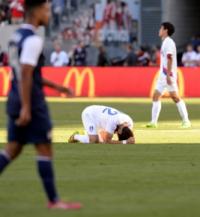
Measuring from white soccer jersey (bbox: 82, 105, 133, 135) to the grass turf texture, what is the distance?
0.39 metres

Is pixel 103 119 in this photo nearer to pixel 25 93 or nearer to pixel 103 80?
pixel 25 93

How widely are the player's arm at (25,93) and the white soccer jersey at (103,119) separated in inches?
283

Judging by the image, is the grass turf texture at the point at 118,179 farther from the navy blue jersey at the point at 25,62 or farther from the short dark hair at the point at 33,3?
the short dark hair at the point at 33,3

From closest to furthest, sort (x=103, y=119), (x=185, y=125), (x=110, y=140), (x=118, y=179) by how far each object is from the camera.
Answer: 1. (x=118, y=179)
2. (x=103, y=119)
3. (x=110, y=140)
4. (x=185, y=125)

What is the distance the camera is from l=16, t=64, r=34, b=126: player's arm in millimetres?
9742

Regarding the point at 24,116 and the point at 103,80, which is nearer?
the point at 24,116

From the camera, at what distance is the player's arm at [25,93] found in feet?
32.0

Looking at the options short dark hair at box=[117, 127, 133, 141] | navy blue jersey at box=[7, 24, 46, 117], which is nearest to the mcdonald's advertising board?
short dark hair at box=[117, 127, 133, 141]

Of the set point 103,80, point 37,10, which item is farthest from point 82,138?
point 103,80

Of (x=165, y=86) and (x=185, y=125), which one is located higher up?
(x=165, y=86)

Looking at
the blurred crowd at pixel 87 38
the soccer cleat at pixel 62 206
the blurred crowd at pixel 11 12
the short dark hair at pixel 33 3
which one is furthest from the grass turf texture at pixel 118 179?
the blurred crowd at pixel 11 12

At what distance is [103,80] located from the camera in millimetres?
36750

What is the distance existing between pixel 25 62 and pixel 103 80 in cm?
2696

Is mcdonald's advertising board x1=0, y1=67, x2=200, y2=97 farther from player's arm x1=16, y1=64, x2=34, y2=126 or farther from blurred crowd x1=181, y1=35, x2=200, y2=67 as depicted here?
player's arm x1=16, y1=64, x2=34, y2=126
